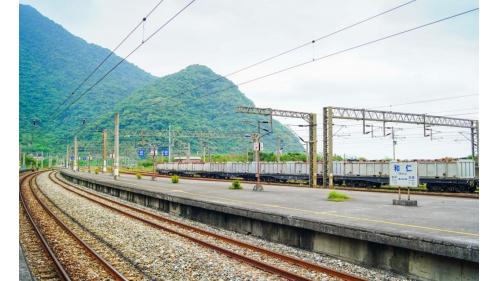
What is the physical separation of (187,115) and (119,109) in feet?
70.6

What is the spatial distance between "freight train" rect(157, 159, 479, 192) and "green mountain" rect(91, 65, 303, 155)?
1661 inches

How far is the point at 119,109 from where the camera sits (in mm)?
119562

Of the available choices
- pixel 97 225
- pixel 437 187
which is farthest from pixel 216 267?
pixel 437 187

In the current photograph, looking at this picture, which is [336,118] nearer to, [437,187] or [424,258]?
[437,187]

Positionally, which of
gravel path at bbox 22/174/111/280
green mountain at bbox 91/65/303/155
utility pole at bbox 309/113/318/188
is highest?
green mountain at bbox 91/65/303/155

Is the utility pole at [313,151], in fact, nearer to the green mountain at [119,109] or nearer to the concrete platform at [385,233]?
the concrete platform at [385,233]

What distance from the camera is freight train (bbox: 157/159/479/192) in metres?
25.6

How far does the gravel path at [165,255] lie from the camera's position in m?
8.56

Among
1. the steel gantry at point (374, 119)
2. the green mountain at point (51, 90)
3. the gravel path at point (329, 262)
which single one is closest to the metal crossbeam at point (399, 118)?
the steel gantry at point (374, 119)

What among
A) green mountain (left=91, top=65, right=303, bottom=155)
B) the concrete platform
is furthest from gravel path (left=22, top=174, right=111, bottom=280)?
green mountain (left=91, top=65, right=303, bottom=155)

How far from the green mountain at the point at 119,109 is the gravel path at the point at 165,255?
4765cm

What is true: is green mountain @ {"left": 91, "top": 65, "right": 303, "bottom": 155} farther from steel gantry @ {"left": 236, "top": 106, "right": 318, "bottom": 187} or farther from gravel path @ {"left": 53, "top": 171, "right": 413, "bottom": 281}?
gravel path @ {"left": 53, "top": 171, "right": 413, "bottom": 281}

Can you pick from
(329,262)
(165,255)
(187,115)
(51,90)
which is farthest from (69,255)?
(51,90)
